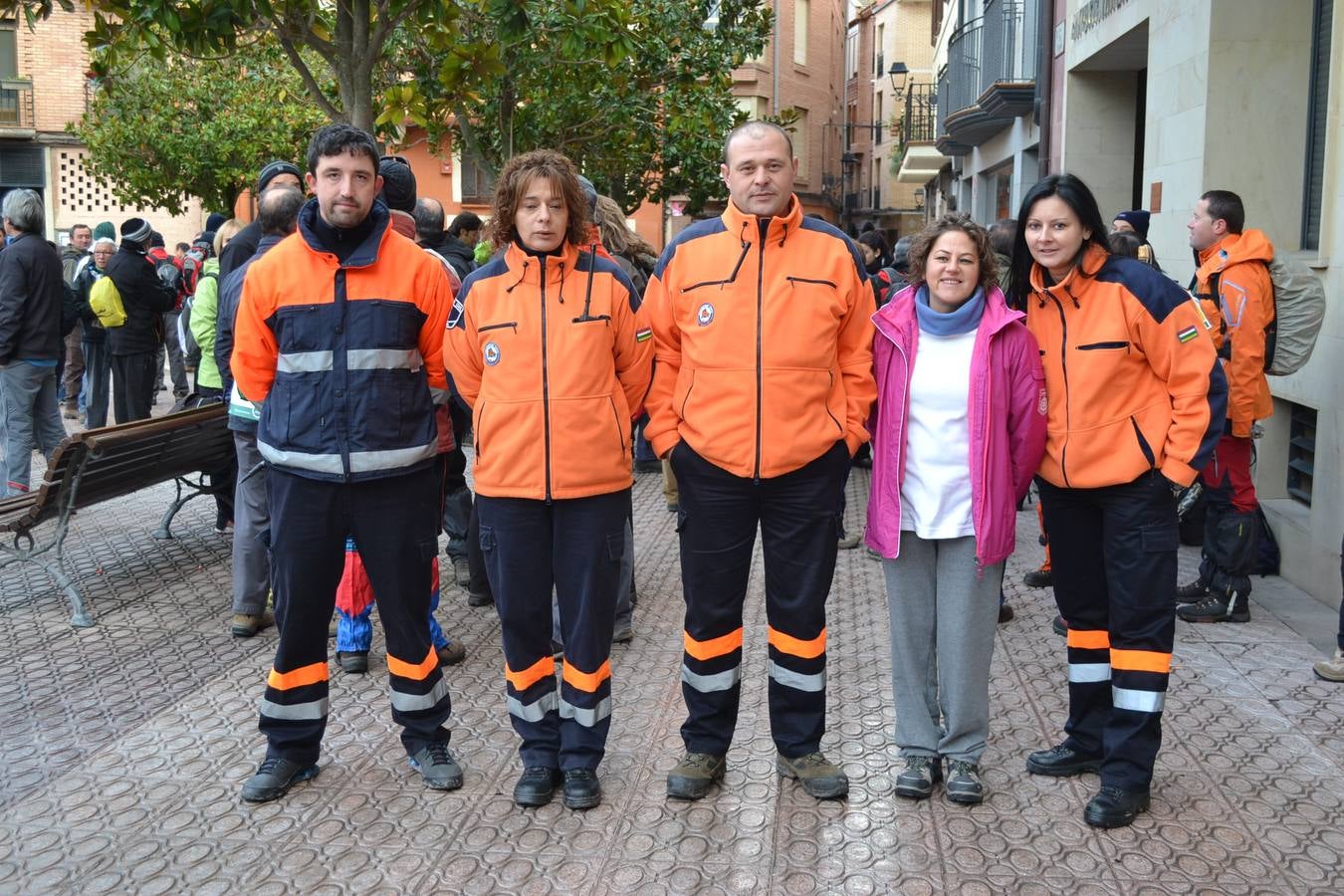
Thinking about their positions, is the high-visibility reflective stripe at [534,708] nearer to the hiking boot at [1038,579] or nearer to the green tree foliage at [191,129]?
the hiking boot at [1038,579]

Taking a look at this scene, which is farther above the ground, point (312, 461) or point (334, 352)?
point (334, 352)

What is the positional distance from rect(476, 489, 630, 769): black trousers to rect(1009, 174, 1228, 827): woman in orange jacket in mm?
1555

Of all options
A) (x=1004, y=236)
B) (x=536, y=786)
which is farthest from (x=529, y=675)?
(x=1004, y=236)

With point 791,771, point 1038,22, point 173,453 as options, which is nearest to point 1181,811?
point 791,771

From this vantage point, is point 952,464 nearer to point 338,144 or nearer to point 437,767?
point 437,767

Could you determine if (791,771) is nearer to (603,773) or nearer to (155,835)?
(603,773)

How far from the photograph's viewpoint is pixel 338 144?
179 inches

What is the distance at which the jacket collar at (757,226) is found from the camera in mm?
4465

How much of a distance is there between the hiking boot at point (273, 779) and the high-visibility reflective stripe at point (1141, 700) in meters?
2.81

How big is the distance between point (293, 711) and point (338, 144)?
1.94 meters

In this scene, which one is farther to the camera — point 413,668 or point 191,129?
point 191,129

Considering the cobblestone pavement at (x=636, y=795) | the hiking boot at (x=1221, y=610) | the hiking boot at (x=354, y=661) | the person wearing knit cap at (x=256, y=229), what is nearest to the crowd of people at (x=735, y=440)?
the cobblestone pavement at (x=636, y=795)

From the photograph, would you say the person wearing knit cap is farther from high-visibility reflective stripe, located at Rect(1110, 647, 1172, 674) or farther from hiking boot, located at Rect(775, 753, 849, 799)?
high-visibility reflective stripe, located at Rect(1110, 647, 1172, 674)

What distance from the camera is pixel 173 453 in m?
7.69
